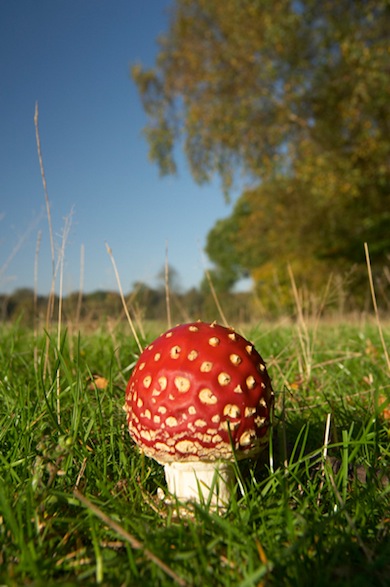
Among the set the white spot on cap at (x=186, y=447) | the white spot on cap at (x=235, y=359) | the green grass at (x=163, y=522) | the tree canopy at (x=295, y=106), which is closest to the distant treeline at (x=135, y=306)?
the green grass at (x=163, y=522)

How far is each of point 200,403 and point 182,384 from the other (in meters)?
0.07

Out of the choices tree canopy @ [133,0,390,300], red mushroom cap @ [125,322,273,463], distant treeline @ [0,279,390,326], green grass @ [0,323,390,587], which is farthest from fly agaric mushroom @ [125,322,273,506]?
tree canopy @ [133,0,390,300]

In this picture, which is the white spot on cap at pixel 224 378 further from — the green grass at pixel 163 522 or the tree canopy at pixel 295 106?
the tree canopy at pixel 295 106

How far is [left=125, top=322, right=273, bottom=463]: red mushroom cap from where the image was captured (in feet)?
4.11

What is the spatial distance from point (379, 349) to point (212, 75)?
10.7 meters

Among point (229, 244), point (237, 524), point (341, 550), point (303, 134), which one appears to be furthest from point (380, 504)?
point (229, 244)

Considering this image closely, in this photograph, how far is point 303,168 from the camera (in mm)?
10625

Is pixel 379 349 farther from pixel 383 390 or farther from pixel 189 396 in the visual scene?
→ pixel 189 396

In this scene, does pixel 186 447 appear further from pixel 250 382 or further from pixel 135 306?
pixel 135 306

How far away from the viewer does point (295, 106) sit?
1168cm

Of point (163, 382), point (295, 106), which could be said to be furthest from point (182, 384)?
point (295, 106)

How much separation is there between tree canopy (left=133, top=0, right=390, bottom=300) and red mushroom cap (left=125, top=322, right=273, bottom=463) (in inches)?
371

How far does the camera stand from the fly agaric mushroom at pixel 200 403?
4.11 ft

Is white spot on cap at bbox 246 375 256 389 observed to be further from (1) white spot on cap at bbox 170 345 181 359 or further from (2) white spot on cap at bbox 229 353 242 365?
(1) white spot on cap at bbox 170 345 181 359
